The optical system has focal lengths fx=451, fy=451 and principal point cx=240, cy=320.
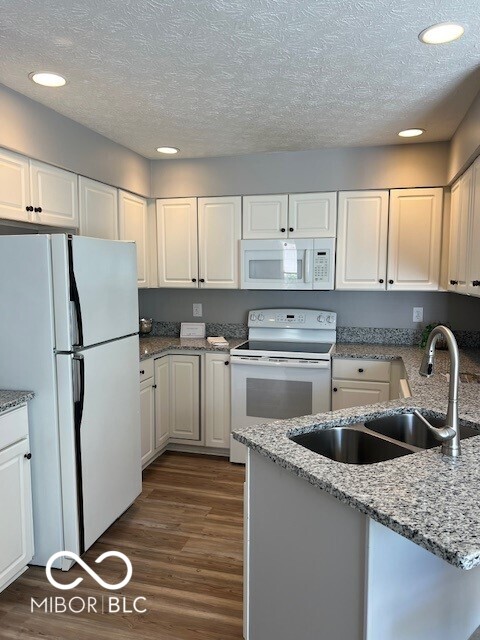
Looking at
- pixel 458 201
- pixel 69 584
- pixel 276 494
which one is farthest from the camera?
pixel 458 201

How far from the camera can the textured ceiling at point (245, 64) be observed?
160 centimetres

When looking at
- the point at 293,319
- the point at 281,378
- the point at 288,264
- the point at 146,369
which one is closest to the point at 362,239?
the point at 288,264

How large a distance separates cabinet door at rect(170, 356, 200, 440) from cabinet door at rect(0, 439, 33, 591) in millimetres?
1600

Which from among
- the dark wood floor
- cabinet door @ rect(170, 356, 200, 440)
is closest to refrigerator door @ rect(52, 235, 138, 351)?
cabinet door @ rect(170, 356, 200, 440)

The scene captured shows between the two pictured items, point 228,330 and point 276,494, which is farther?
point 228,330

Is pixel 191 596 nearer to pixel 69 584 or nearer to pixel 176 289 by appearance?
pixel 69 584

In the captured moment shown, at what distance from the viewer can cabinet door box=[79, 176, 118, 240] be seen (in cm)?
294

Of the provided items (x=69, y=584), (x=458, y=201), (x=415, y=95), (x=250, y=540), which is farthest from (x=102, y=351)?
(x=458, y=201)

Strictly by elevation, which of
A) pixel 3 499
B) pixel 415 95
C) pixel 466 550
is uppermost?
pixel 415 95

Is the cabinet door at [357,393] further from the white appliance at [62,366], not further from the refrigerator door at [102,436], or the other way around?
the white appliance at [62,366]

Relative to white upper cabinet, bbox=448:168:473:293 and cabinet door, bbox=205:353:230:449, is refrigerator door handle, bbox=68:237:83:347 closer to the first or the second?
cabinet door, bbox=205:353:230:449

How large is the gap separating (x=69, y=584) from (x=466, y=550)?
1962mm

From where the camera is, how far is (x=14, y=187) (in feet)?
7.69

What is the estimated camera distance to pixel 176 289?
418 centimetres
